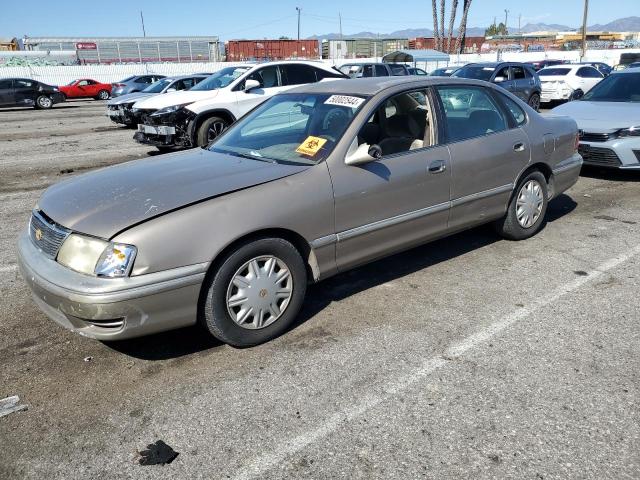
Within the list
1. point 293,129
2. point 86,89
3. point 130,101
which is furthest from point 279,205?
point 86,89

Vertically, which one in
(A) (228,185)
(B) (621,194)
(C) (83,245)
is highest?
(A) (228,185)

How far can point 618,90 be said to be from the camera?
8734mm

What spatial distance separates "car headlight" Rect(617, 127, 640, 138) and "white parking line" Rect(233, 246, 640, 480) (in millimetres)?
3681

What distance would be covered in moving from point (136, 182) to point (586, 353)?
3008mm

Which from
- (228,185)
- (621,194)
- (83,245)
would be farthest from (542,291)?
(621,194)

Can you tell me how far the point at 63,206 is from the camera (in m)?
3.39

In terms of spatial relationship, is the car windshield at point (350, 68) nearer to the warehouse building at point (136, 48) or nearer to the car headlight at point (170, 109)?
the car headlight at point (170, 109)

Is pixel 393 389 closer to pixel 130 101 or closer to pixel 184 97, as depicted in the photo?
pixel 184 97

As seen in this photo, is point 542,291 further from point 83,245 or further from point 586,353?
point 83,245

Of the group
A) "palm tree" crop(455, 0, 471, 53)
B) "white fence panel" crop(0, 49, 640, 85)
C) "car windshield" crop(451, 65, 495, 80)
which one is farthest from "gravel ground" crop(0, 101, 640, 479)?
"palm tree" crop(455, 0, 471, 53)

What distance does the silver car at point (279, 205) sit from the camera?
9.96 feet

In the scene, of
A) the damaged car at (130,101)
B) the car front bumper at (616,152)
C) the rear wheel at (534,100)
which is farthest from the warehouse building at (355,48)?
the car front bumper at (616,152)

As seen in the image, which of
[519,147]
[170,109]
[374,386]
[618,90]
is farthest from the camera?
[170,109]

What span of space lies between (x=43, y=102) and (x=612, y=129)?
25530mm
